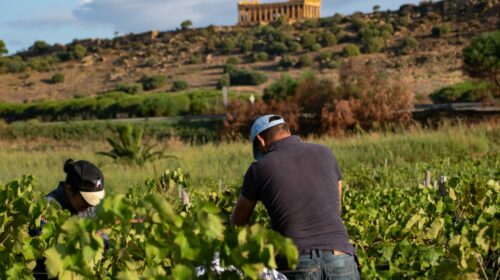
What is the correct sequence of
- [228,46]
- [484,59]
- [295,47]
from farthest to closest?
[228,46] → [295,47] → [484,59]

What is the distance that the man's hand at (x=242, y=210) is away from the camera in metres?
4.31

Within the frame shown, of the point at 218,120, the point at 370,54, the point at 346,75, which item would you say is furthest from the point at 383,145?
the point at 370,54

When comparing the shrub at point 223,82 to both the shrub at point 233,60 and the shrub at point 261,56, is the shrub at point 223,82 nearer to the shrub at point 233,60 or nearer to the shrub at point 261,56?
the shrub at point 233,60

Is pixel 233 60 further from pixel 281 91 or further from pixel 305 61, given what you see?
pixel 281 91

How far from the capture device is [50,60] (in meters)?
79.9

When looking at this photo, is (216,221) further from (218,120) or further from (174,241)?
(218,120)

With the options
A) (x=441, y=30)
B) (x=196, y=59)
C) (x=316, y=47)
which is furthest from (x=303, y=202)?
(x=196, y=59)

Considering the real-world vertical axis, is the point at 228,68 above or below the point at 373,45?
below

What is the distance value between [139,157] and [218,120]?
1390cm

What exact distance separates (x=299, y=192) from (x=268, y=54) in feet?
223

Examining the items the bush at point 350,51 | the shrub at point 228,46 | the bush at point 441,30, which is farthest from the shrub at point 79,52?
the bush at point 441,30

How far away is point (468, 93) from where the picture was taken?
38.5 meters

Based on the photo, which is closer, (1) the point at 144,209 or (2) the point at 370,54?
(1) the point at 144,209

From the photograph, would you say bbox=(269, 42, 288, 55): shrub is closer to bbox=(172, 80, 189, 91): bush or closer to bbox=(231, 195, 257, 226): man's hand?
bbox=(172, 80, 189, 91): bush
